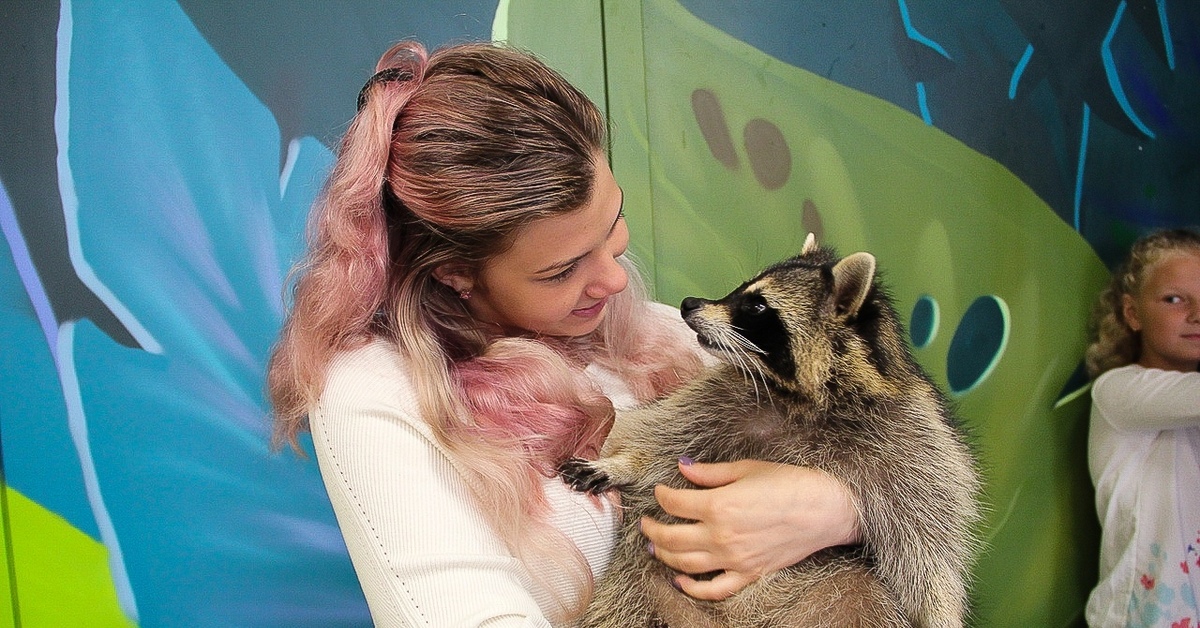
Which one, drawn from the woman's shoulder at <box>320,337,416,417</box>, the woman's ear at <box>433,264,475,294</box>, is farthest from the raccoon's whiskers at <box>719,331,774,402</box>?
the woman's shoulder at <box>320,337,416,417</box>

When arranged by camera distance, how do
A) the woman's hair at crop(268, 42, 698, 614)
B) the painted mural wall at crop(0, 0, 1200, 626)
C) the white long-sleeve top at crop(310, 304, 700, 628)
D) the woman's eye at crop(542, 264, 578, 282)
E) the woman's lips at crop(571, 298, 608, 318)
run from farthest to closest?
the painted mural wall at crop(0, 0, 1200, 626) → the woman's lips at crop(571, 298, 608, 318) → the woman's eye at crop(542, 264, 578, 282) → the woman's hair at crop(268, 42, 698, 614) → the white long-sleeve top at crop(310, 304, 700, 628)

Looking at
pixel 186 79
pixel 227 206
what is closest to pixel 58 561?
pixel 227 206

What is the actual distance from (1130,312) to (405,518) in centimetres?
280

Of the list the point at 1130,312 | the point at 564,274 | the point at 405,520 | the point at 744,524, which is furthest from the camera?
the point at 1130,312

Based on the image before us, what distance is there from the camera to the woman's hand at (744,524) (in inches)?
48.3

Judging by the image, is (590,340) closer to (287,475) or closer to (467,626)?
(467,626)

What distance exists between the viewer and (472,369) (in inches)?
52.7

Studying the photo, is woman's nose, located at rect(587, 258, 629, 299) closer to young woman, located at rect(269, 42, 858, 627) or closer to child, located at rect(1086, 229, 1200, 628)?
young woman, located at rect(269, 42, 858, 627)

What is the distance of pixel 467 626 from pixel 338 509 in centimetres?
25

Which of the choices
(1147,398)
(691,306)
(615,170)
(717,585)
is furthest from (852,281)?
(1147,398)

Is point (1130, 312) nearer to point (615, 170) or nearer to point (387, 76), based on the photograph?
point (615, 170)

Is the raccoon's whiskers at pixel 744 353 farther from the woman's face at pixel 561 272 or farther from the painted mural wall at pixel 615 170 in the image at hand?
the painted mural wall at pixel 615 170

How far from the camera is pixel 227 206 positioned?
1827 mm

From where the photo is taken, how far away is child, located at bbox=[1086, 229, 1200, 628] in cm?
254
